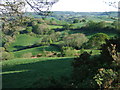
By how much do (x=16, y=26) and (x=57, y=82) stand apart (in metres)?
3.65

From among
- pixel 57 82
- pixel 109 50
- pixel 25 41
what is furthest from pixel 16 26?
pixel 25 41

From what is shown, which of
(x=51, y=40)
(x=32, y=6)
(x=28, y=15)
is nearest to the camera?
(x=32, y=6)

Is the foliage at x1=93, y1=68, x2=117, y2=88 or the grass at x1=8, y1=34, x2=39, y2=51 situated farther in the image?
the grass at x1=8, y1=34, x2=39, y2=51

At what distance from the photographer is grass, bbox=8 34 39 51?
70.9 m

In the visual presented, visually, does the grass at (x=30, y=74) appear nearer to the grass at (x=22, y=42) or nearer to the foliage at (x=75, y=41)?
the foliage at (x=75, y=41)

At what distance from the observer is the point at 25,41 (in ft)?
256

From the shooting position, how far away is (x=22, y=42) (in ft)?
254

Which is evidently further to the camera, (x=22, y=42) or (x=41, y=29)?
(x=41, y=29)

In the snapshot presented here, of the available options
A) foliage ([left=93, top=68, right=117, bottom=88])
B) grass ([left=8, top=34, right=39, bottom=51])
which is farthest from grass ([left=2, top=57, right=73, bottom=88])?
grass ([left=8, top=34, right=39, bottom=51])

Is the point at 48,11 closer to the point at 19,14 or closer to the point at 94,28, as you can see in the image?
the point at 19,14

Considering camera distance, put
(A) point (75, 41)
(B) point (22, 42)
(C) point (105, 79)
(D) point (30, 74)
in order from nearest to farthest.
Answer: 1. (C) point (105, 79)
2. (D) point (30, 74)
3. (A) point (75, 41)
4. (B) point (22, 42)

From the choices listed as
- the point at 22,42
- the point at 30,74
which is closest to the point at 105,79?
the point at 30,74

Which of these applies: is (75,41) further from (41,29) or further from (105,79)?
(105,79)

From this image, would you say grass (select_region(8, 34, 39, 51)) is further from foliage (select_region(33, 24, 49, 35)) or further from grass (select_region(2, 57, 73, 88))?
grass (select_region(2, 57, 73, 88))
